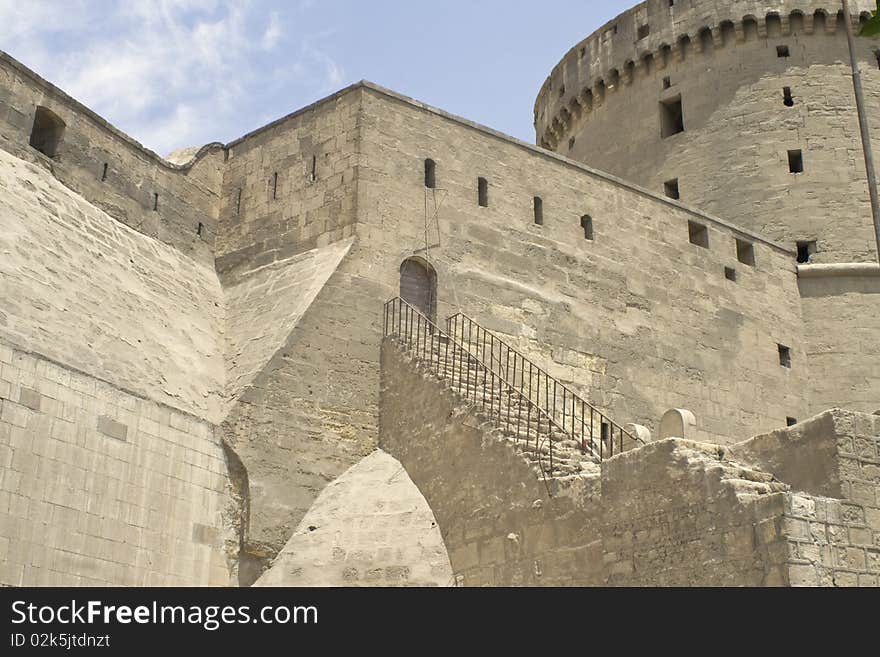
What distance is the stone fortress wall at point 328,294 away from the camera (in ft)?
41.2

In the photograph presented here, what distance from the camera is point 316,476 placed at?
13352 millimetres

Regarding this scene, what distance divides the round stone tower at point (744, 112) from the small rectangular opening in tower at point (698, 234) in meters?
2.37

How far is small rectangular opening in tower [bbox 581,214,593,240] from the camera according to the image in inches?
695

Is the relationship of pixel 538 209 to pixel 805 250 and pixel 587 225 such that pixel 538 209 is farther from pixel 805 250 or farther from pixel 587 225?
pixel 805 250

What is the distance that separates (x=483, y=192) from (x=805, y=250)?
7.37m

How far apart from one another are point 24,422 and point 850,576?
7.25 meters

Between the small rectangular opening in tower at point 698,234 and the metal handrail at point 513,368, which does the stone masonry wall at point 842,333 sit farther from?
the metal handrail at point 513,368

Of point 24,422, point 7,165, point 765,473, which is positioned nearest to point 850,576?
point 765,473

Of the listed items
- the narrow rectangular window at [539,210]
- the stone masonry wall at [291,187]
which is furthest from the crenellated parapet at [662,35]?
the stone masonry wall at [291,187]

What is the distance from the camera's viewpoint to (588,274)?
1727cm

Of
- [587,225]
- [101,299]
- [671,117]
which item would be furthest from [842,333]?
[101,299]

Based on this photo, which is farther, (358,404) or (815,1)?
(815,1)

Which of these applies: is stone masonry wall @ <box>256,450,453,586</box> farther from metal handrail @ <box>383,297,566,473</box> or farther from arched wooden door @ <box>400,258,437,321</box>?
arched wooden door @ <box>400,258,437,321</box>
